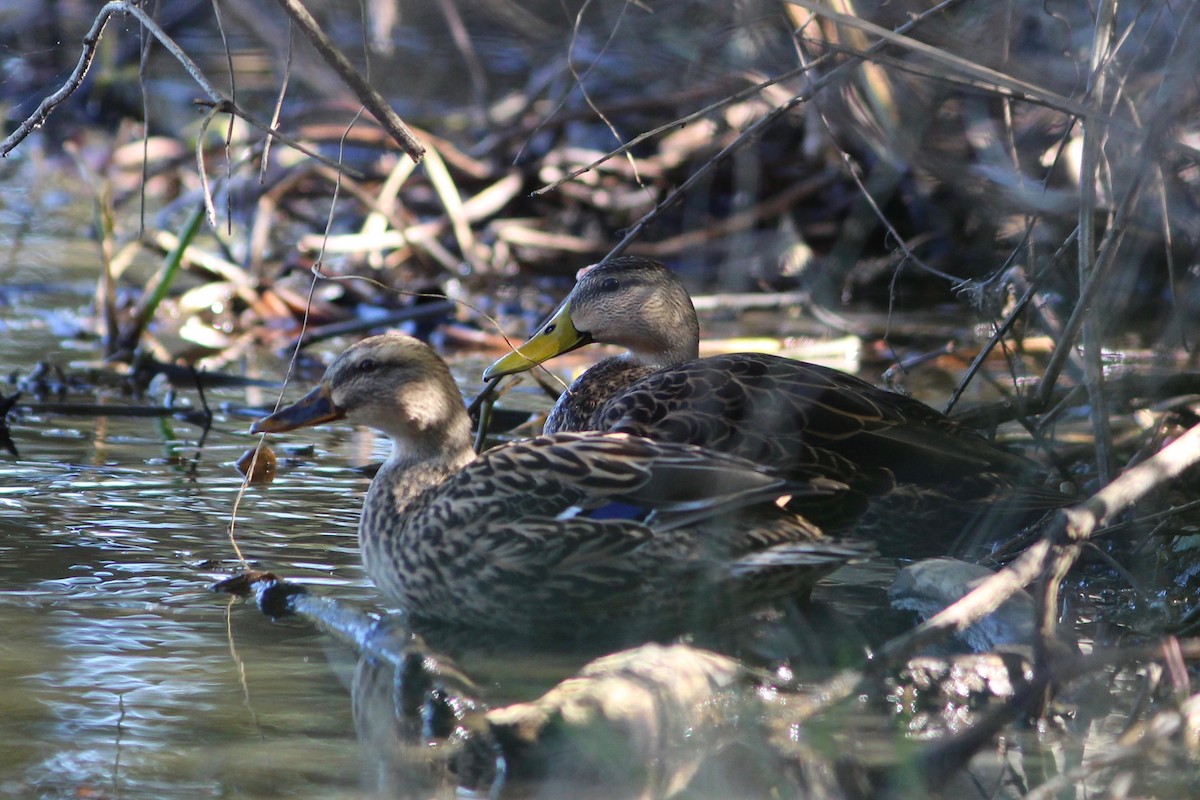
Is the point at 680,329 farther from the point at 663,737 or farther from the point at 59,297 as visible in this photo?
the point at 59,297

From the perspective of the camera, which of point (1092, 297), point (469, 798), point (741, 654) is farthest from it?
point (1092, 297)

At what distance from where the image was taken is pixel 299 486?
5.34m

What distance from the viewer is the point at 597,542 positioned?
3877 mm

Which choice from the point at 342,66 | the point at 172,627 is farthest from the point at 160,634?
the point at 342,66

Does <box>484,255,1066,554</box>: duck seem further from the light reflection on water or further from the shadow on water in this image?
the light reflection on water

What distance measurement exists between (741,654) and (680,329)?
7.61ft

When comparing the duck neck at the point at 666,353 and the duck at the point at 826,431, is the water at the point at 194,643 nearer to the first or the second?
the duck at the point at 826,431

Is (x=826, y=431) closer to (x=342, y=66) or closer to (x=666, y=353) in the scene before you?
(x=666, y=353)

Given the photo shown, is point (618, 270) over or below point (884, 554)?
over

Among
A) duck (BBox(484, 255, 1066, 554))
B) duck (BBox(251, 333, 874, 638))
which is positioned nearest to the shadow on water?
duck (BBox(251, 333, 874, 638))

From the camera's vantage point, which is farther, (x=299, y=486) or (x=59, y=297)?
(x=59, y=297)

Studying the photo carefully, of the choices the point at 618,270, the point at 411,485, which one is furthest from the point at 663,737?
the point at 618,270

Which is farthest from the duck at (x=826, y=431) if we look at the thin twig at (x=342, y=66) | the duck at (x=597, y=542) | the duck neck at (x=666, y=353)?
the thin twig at (x=342, y=66)

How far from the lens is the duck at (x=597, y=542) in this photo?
152 inches
